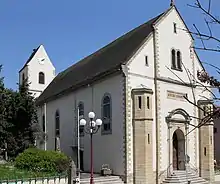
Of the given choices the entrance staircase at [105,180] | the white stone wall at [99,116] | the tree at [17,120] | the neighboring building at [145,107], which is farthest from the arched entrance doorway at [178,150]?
the tree at [17,120]

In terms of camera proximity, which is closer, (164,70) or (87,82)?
(164,70)

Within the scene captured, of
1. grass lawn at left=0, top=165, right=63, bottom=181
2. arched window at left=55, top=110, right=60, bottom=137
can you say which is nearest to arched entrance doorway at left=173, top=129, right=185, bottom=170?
grass lawn at left=0, top=165, right=63, bottom=181

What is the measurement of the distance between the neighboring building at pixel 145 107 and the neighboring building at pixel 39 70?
67.2 ft

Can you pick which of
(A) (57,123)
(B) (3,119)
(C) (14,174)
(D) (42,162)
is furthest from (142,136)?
(A) (57,123)

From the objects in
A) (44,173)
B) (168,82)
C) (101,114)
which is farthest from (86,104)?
(44,173)

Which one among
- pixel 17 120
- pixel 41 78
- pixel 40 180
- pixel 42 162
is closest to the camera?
pixel 40 180

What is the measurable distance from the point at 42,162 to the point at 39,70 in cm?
3160

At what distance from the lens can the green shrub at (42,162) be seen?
26172 mm

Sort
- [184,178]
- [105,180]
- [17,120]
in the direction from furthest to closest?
[17,120]
[184,178]
[105,180]

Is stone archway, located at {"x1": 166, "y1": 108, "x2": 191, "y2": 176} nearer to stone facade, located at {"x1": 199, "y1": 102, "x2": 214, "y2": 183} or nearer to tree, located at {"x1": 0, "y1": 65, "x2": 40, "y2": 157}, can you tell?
stone facade, located at {"x1": 199, "y1": 102, "x2": 214, "y2": 183}

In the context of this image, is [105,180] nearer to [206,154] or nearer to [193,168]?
[193,168]

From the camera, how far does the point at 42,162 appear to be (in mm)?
26250

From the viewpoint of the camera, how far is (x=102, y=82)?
31047 mm

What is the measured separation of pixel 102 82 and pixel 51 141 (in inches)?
547
